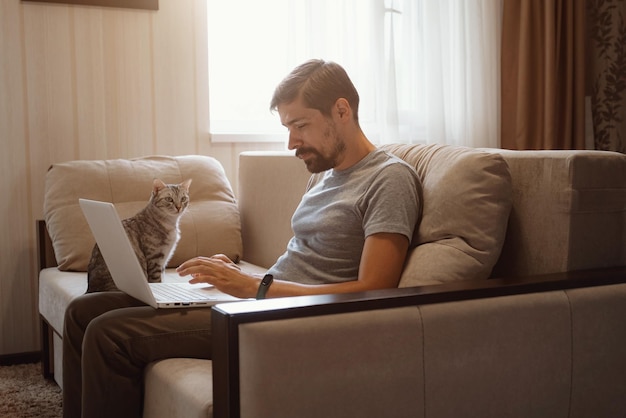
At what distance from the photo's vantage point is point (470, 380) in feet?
5.11

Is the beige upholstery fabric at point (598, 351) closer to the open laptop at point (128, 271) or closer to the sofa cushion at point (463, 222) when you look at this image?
the sofa cushion at point (463, 222)

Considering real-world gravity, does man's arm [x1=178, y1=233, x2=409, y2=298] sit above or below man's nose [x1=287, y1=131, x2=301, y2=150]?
below

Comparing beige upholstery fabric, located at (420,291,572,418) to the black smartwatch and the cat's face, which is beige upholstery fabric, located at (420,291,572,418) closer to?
the black smartwatch

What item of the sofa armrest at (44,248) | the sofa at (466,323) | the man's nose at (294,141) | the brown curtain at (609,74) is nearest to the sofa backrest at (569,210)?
the sofa at (466,323)

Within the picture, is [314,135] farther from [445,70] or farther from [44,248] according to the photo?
[445,70]

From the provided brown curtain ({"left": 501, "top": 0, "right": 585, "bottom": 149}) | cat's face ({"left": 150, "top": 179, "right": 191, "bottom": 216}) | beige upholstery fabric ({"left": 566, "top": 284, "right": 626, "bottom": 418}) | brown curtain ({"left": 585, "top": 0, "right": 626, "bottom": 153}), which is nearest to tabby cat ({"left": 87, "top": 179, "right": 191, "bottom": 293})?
cat's face ({"left": 150, "top": 179, "right": 191, "bottom": 216})

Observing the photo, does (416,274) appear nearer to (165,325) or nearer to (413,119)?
→ (165,325)

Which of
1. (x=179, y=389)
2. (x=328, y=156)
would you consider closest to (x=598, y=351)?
(x=328, y=156)

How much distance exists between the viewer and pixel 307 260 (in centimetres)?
199

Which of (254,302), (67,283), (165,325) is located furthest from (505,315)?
(67,283)

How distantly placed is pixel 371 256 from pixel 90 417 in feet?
2.36

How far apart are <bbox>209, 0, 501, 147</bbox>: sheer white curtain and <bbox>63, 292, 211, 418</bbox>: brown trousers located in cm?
193

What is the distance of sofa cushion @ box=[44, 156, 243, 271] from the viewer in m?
2.91

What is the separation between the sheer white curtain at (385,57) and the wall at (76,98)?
171 millimetres
